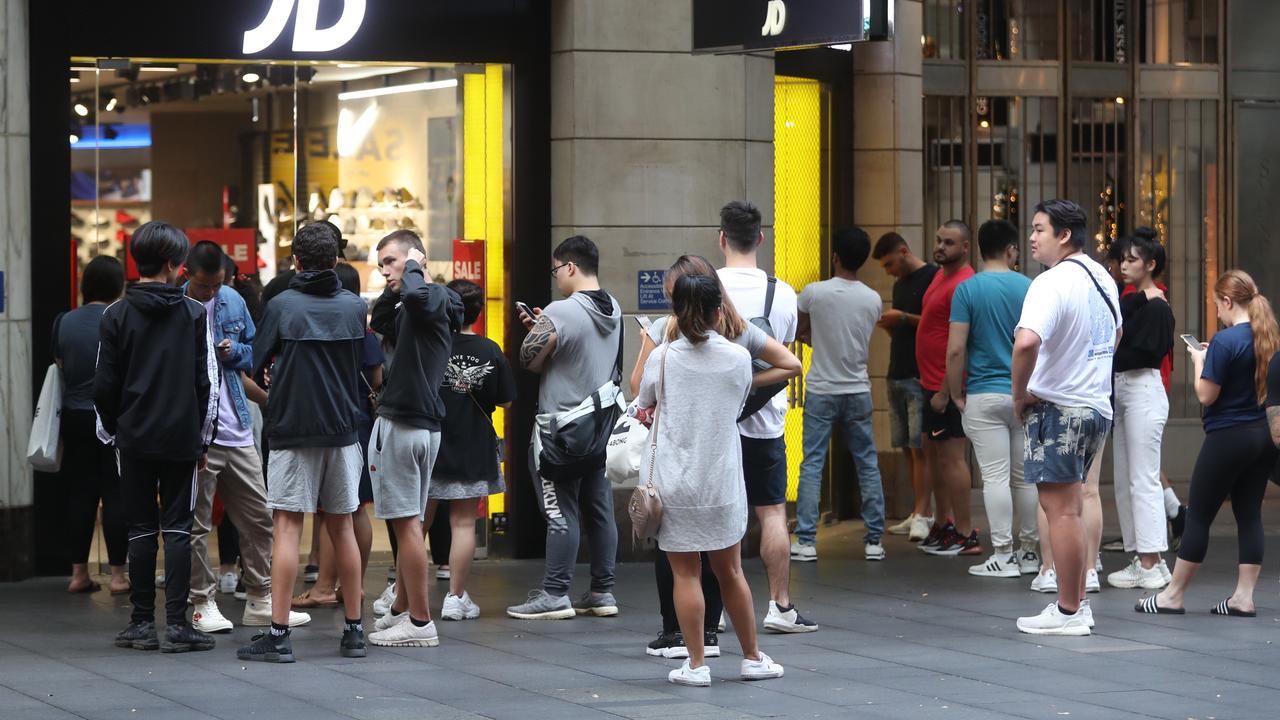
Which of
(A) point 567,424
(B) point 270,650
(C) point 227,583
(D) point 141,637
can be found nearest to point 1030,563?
(A) point 567,424

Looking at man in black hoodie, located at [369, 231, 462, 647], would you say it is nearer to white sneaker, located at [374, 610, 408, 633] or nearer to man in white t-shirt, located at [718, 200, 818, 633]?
white sneaker, located at [374, 610, 408, 633]

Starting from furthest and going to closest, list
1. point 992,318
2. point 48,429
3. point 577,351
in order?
1. point 992,318
2. point 48,429
3. point 577,351

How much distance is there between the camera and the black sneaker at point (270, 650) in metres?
7.98

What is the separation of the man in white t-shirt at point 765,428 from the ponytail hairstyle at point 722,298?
724mm

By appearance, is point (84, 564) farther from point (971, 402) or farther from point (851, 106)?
point (851, 106)

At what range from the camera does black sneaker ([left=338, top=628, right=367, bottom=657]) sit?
811cm

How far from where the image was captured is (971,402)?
10773mm

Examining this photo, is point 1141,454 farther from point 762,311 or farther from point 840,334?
point 762,311

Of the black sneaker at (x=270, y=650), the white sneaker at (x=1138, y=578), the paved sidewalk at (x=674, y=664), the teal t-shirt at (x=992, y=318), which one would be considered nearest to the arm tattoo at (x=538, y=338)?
the paved sidewalk at (x=674, y=664)

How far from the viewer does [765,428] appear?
8383mm

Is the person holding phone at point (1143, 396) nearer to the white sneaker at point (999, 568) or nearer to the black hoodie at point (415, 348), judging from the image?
the white sneaker at point (999, 568)

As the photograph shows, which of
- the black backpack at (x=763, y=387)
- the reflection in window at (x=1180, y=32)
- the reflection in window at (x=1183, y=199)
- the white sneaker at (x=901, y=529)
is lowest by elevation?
the white sneaker at (x=901, y=529)

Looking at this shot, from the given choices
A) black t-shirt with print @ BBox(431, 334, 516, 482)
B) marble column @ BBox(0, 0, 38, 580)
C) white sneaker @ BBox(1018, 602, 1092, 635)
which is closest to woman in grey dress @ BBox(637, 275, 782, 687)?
black t-shirt with print @ BBox(431, 334, 516, 482)

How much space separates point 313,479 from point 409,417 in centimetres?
51
